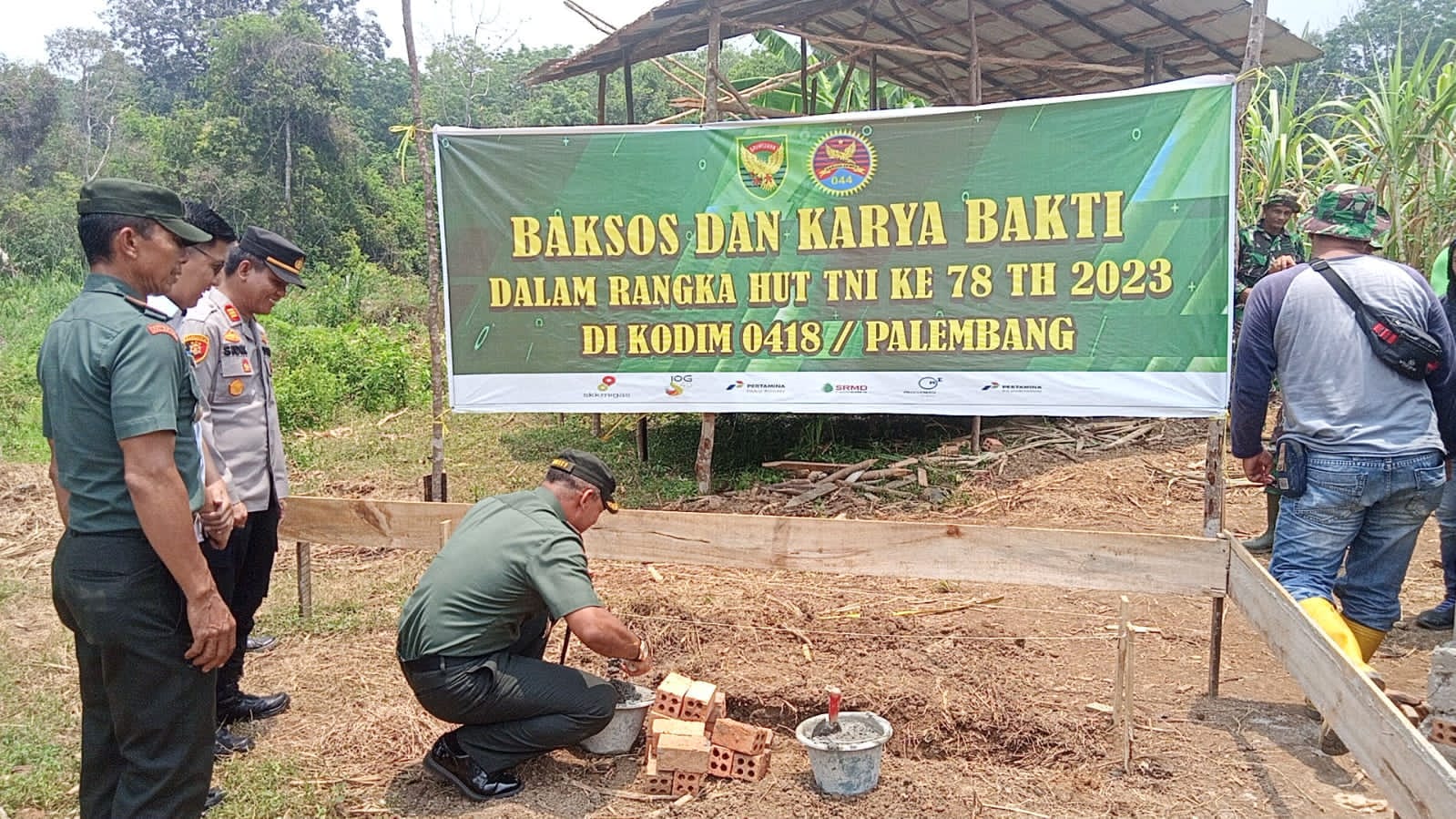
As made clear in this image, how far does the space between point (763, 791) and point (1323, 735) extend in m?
1.92

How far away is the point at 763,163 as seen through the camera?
6.25 meters

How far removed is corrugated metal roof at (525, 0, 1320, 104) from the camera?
733cm

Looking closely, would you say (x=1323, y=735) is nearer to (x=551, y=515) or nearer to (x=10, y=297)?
(x=551, y=515)

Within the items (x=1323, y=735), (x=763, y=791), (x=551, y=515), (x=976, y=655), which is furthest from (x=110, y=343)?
(x=1323, y=735)

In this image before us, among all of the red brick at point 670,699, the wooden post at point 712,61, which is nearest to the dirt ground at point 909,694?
the red brick at point 670,699

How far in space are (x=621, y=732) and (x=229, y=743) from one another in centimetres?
155

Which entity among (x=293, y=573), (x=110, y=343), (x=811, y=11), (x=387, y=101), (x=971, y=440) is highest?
(x=387, y=101)

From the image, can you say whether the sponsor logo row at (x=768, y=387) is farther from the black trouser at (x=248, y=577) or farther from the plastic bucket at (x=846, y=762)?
the plastic bucket at (x=846, y=762)

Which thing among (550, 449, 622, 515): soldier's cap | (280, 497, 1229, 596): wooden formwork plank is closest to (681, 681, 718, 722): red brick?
(550, 449, 622, 515): soldier's cap

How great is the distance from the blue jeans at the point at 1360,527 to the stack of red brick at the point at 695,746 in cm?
198

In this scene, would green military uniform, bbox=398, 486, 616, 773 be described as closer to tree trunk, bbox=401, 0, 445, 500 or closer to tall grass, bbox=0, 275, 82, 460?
tree trunk, bbox=401, 0, 445, 500

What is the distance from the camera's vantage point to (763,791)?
3.35 metres

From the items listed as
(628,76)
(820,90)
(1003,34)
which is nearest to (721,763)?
(628,76)

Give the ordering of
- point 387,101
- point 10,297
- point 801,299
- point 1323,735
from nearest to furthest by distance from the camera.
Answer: point 1323,735 → point 801,299 → point 10,297 → point 387,101
